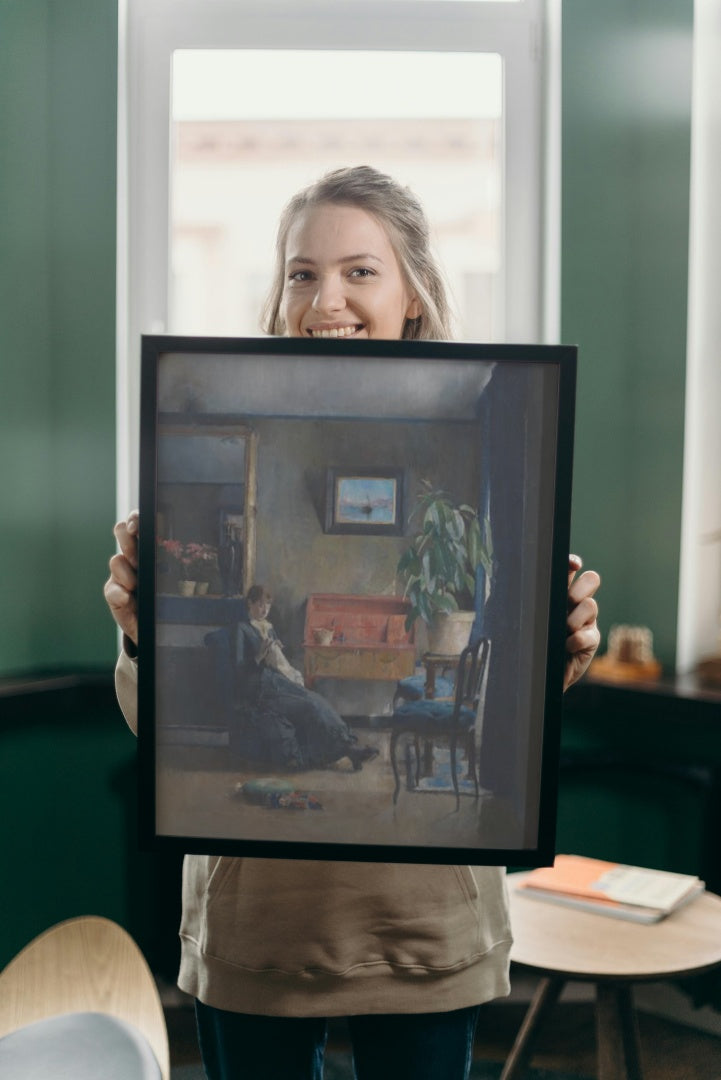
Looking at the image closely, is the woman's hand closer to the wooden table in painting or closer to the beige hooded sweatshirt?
the wooden table in painting

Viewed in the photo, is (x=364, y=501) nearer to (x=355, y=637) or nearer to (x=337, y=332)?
(x=355, y=637)

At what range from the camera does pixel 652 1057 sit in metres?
2.33

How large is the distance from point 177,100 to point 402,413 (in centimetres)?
200

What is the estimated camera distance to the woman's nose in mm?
1050

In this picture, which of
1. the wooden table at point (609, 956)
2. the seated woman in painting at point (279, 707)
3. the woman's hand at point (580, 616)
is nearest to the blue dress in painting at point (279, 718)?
the seated woman in painting at point (279, 707)

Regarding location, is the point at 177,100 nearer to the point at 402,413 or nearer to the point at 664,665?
the point at 664,665

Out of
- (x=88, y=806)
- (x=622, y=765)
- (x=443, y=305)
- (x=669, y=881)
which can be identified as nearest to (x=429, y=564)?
(x=443, y=305)

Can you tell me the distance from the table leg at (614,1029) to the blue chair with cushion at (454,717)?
956 millimetres

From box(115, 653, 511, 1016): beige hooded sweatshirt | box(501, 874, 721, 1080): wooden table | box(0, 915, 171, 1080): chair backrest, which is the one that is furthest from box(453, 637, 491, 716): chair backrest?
box(501, 874, 721, 1080): wooden table

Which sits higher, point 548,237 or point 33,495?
point 548,237

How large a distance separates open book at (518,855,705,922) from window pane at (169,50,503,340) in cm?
129

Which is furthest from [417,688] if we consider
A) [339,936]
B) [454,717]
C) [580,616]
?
[339,936]

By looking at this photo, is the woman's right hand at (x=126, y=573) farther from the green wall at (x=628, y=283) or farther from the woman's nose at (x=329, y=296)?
the green wall at (x=628, y=283)

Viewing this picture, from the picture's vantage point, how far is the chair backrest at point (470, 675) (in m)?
0.91
